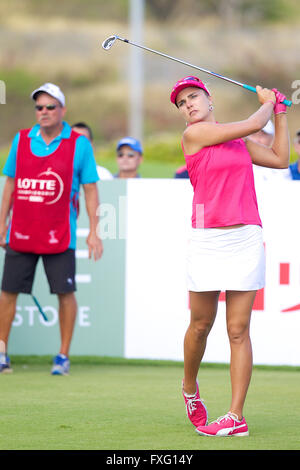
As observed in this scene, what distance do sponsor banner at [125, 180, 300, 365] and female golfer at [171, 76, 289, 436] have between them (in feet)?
10.5

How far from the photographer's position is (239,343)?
554cm

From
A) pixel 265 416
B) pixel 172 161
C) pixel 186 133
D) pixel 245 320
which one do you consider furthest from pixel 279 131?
pixel 172 161

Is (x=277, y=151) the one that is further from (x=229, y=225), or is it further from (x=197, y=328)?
(x=197, y=328)

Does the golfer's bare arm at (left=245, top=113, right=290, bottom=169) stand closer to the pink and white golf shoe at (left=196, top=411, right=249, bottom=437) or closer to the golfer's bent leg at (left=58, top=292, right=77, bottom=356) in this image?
the pink and white golf shoe at (left=196, top=411, right=249, bottom=437)

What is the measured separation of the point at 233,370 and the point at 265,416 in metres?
0.79

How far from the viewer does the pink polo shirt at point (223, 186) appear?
18.1ft

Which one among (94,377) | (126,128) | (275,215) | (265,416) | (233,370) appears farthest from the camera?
(126,128)

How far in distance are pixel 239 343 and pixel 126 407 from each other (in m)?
1.25

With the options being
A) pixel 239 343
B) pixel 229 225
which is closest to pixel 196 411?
pixel 239 343

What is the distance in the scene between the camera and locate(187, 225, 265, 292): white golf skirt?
217 inches

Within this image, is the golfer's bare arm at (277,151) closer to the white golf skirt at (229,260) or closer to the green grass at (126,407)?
the white golf skirt at (229,260)

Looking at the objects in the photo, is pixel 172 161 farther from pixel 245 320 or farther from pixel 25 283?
pixel 245 320

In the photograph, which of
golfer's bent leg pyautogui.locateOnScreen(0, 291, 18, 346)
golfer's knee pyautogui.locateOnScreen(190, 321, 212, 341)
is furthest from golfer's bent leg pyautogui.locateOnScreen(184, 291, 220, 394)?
golfer's bent leg pyautogui.locateOnScreen(0, 291, 18, 346)

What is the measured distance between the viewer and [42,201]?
820cm
